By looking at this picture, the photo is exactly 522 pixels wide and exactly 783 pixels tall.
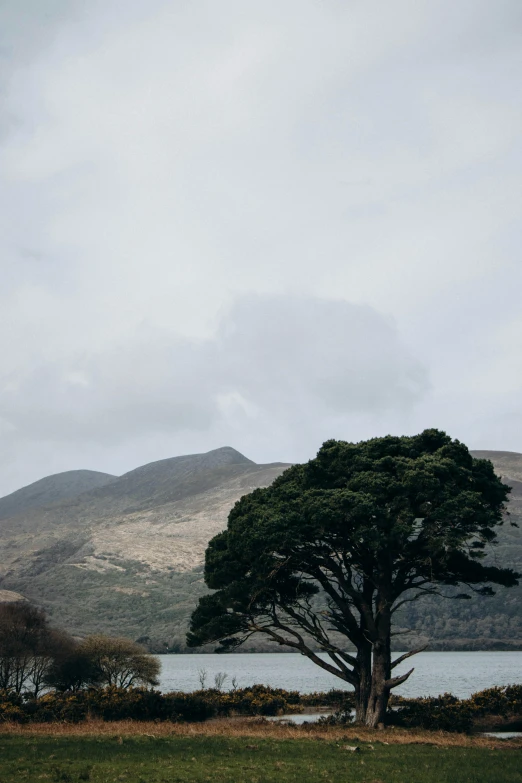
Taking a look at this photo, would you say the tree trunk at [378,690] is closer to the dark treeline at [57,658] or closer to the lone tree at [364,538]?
the lone tree at [364,538]

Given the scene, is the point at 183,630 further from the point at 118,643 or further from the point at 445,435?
Answer: the point at 445,435

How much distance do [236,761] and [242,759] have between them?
1.85ft

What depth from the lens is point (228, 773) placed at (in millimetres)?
18781

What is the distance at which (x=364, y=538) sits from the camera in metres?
30.4

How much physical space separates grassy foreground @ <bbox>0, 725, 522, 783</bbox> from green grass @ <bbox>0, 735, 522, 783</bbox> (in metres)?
0.03

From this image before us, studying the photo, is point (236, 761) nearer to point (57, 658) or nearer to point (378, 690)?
point (378, 690)

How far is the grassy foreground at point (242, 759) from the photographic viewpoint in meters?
18.2

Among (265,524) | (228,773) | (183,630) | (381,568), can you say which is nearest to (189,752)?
(228,773)

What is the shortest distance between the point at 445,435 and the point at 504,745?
13.9m

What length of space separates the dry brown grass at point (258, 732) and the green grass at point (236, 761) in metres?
1.40

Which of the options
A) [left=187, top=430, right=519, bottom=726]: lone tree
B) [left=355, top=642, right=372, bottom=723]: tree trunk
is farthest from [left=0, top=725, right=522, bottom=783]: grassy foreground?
[left=187, top=430, right=519, bottom=726]: lone tree

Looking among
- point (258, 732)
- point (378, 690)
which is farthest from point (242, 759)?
point (378, 690)

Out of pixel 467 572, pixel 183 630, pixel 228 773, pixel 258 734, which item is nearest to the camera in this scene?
pixel 228 773

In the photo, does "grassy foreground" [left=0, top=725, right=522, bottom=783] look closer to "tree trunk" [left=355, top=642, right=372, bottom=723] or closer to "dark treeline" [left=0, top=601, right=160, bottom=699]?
"tree trunk" [left=355, top=642, right=372, bottom=723]
